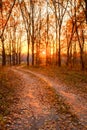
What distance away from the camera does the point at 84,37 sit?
54.2 meters

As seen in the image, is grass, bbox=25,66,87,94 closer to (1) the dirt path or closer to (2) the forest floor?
(1) the dirt path

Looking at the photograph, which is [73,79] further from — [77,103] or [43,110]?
[43,110]

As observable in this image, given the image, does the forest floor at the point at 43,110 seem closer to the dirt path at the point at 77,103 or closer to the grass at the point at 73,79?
the dirt path at the point at 77,103

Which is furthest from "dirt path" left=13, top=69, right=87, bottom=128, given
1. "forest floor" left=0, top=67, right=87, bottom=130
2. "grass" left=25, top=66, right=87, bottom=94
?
"grass" left=25, top=66, right=87, bottom=94

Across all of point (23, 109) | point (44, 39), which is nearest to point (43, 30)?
point (44, 39)

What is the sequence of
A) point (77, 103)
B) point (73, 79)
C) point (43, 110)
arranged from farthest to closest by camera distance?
point (73, 79) < point (77, 103) < point (43, 110)

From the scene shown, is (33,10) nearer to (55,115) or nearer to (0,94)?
(0,94)

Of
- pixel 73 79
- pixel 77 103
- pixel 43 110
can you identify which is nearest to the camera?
pixel 43 110

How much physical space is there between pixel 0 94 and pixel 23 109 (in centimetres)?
270

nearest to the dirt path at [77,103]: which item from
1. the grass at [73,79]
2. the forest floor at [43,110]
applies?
the forest floor at [43,110]

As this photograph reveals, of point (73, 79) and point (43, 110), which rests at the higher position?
point (73, 79)

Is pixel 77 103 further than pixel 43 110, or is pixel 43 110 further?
pixel 77 103

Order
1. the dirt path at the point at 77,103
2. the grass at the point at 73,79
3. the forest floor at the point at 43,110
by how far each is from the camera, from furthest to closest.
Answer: the grass at the point at 73,79 → the dirt path at the point at 77,103 → the forest floor at the point at 43,110

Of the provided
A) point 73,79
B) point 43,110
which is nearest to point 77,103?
point 43,110
